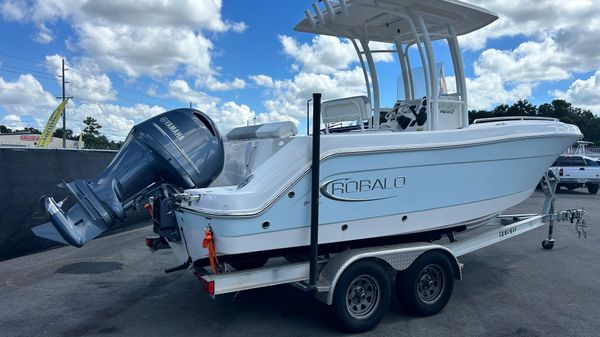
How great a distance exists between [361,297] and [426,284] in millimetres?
861

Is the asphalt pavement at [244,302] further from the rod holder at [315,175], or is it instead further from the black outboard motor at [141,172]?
the black outboard motor at [141,172]

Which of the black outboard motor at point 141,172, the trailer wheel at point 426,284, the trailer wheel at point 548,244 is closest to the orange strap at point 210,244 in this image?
the black outboard motor at point 141,172

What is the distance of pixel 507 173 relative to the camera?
5457mm

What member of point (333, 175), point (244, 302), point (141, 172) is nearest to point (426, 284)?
point (333, 175)

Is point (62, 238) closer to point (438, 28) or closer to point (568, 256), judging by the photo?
point (438, 28)

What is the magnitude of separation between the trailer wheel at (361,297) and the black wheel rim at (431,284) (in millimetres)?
542

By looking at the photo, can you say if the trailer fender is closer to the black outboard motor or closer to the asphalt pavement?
the asphalt pavement

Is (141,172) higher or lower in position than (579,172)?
higher

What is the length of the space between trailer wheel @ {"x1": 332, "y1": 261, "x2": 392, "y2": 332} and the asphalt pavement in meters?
0.15

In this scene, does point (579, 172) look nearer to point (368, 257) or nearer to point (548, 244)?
point (548, 244)

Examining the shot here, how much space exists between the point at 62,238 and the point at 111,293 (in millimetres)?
1821

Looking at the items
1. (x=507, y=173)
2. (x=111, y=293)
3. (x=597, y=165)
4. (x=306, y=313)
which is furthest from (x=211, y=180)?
(x=597, y=165)

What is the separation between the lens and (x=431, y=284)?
482 centimetres

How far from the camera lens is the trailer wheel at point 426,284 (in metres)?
4.63
